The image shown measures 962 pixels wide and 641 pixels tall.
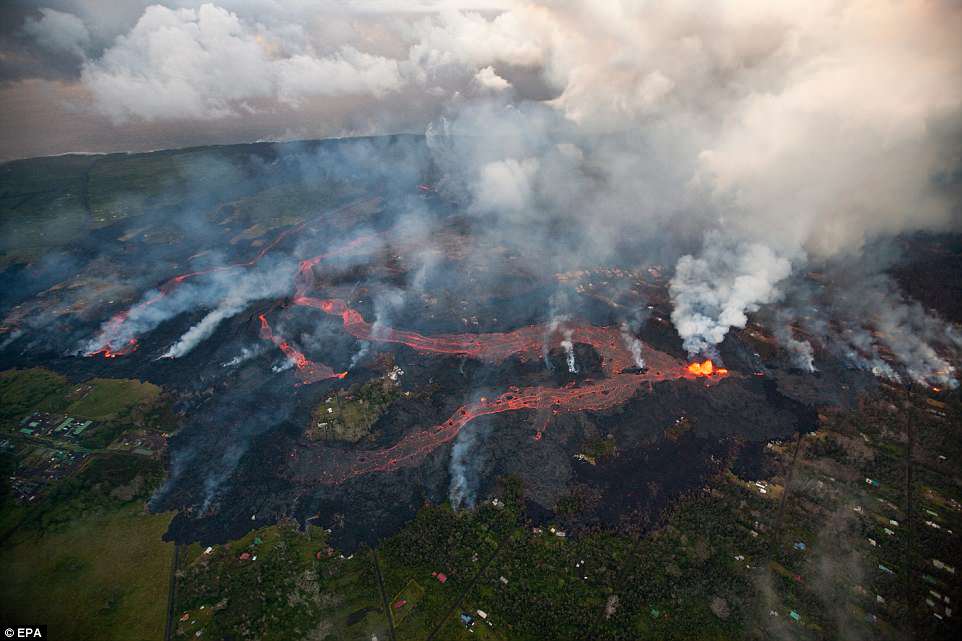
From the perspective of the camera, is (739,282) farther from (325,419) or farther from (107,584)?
(107,584)

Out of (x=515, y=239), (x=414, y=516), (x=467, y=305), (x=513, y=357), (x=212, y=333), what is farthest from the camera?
(x=515, y=239)

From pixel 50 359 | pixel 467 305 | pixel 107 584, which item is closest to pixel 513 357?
pixel 467 305

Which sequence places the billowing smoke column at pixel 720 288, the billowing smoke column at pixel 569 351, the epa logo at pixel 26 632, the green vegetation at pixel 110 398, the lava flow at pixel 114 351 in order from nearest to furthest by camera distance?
the epa logo at pixel 26 632, the green vegetation at pixel 110 398, the billowing smoke column at pixel 569 351, the lava flow at pixel 114 351, the billowing smoke column at pixel 720 288

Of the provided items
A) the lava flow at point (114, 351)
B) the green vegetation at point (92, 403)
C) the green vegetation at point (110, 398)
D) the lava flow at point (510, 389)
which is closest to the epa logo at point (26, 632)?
the green vegetation at point (92, 403)

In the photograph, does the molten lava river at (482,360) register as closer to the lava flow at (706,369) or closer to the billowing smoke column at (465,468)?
the lava flow at (706,369)

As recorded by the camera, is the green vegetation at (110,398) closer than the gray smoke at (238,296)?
Yes

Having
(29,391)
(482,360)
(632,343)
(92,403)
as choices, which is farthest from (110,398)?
(632,343)

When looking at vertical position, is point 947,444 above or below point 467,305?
below
